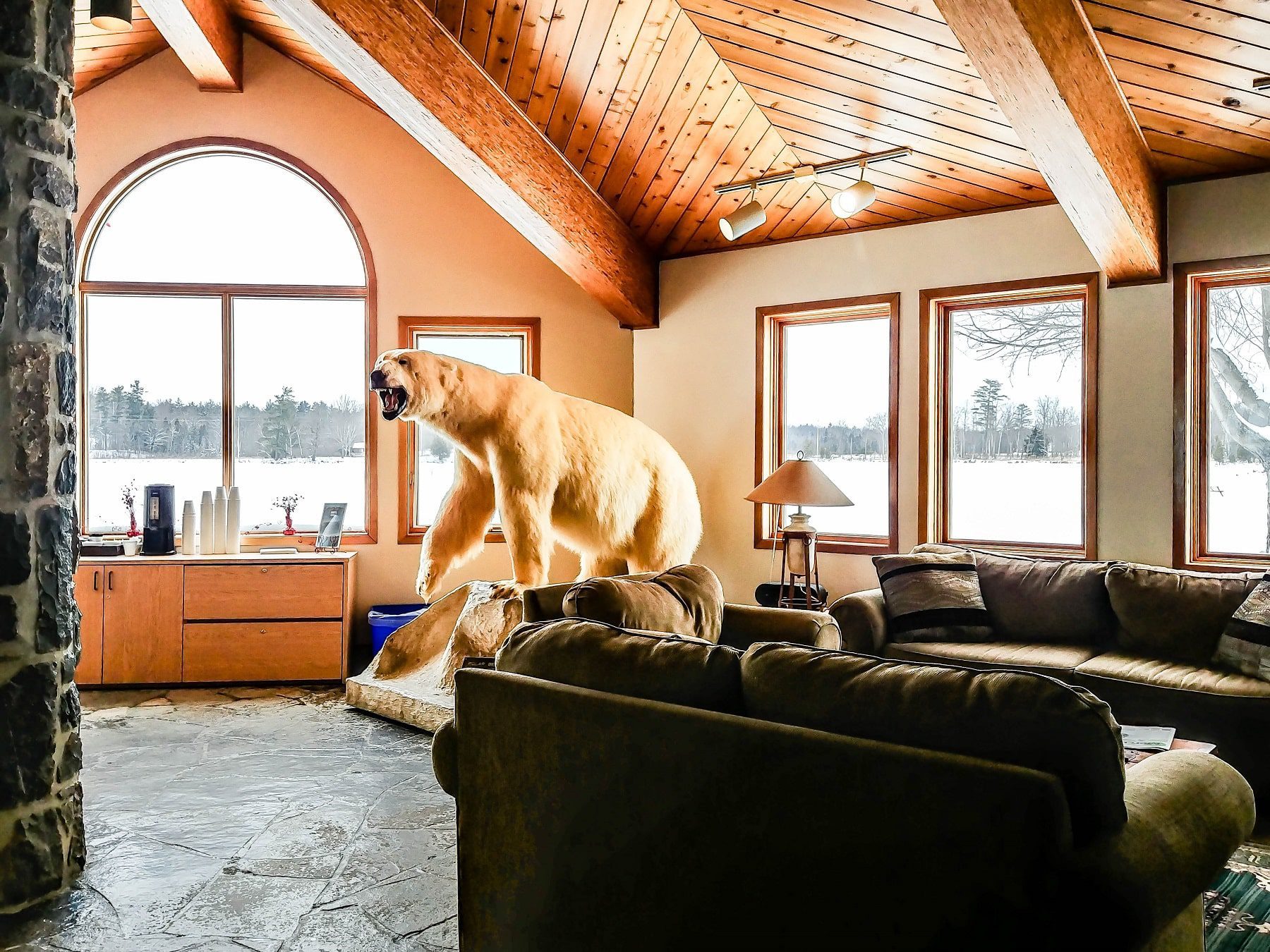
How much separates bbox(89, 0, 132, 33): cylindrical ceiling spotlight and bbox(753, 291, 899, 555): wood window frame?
3.39 metres

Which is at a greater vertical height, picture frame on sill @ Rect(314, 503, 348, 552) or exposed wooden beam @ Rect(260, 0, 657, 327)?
exposed wooden beam @ Rect(260, 0, 657, 327)

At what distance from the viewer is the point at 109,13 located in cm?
300

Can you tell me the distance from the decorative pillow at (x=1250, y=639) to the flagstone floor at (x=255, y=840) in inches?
107

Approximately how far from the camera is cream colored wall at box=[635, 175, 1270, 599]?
162 inches

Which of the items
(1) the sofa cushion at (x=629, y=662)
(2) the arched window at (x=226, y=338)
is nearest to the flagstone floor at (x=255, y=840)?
(1) the sofa cushion at (x=629, y=662)

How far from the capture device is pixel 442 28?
379cm

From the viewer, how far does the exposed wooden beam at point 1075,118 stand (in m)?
2.75

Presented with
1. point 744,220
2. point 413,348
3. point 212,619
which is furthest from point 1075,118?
point 212,619

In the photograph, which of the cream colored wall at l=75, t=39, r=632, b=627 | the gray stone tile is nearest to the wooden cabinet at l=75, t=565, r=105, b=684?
the cream colored wall at l=75, t=39, r=632, b=627

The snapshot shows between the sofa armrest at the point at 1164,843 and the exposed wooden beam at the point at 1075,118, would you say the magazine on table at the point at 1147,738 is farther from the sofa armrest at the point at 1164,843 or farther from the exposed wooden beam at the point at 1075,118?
the exposed wooden beam at the point at 1075,118

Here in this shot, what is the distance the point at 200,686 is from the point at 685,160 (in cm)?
380

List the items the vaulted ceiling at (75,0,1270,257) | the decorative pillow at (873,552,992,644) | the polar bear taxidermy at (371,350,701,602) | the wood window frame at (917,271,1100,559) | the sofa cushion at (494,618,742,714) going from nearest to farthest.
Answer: the sofa cushion at (494,618,742,714)
the vaulted ceiling at (75,0,1270,257)
the decorative pillow at (873,552,992,644)
the polar bear taxidermy at (371,350,701,602)
the wood window frame at (917,271,1100,559)

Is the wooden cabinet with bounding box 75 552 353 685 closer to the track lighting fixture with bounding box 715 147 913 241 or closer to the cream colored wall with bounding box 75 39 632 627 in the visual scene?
the cream colored wall with bounding box 75 39 632 627

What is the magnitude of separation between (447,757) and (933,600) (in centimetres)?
244
